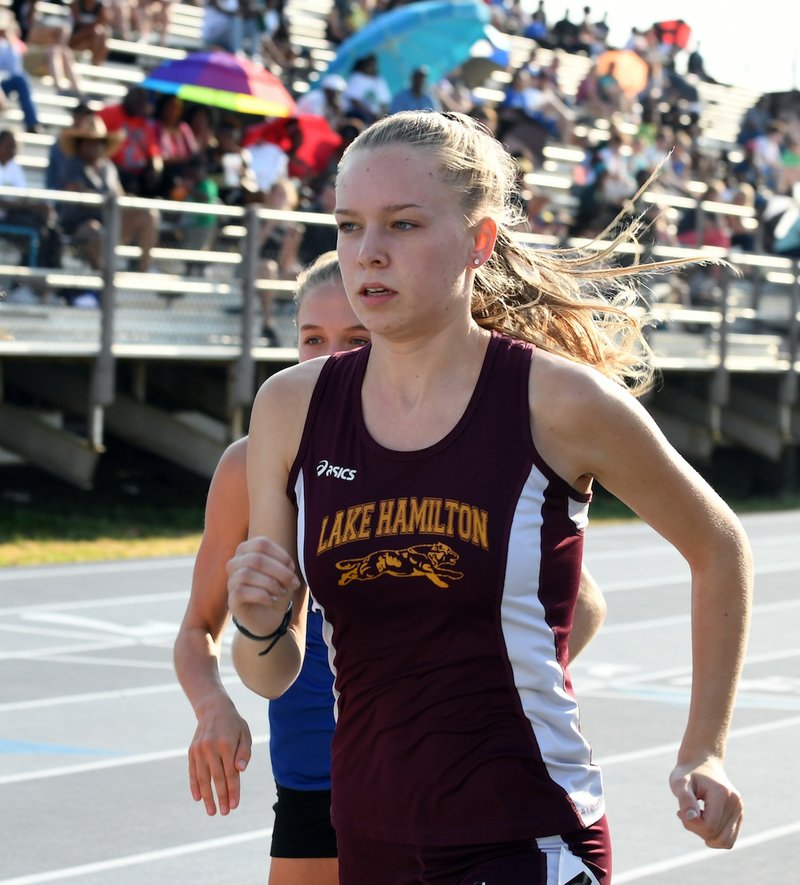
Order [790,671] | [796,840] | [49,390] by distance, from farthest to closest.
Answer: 1. [49,390]
2. [790,671]
3. [796,840]

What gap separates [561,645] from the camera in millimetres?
2822

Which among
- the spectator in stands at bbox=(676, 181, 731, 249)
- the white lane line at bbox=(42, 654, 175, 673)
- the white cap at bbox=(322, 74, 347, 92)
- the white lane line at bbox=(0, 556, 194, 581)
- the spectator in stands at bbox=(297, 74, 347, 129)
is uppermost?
the white cap at bbox=(322, 74, 347, 92)

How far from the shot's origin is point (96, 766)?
777 centimetres

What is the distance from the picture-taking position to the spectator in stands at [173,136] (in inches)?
648

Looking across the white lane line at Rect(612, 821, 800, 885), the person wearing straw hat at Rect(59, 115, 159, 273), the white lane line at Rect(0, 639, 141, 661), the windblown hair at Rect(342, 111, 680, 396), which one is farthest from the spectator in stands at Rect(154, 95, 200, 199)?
the windblown hair at Rect(342, 111, 680, 396)

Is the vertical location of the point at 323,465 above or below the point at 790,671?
above

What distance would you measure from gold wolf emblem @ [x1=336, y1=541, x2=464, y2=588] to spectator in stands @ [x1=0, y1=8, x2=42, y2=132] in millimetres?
14981

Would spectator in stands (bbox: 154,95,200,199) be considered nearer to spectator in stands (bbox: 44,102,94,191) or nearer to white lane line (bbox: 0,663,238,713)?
spectator in stands (bbox: 44,102,94,191)

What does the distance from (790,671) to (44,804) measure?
521cm

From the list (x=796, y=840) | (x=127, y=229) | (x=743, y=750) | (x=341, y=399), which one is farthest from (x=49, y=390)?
(x=341, y=399)

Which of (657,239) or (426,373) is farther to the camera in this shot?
(657,239)

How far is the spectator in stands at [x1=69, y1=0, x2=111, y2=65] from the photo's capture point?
63.6 ft

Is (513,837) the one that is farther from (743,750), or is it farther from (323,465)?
(743,750)

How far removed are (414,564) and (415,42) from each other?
65.0ft
